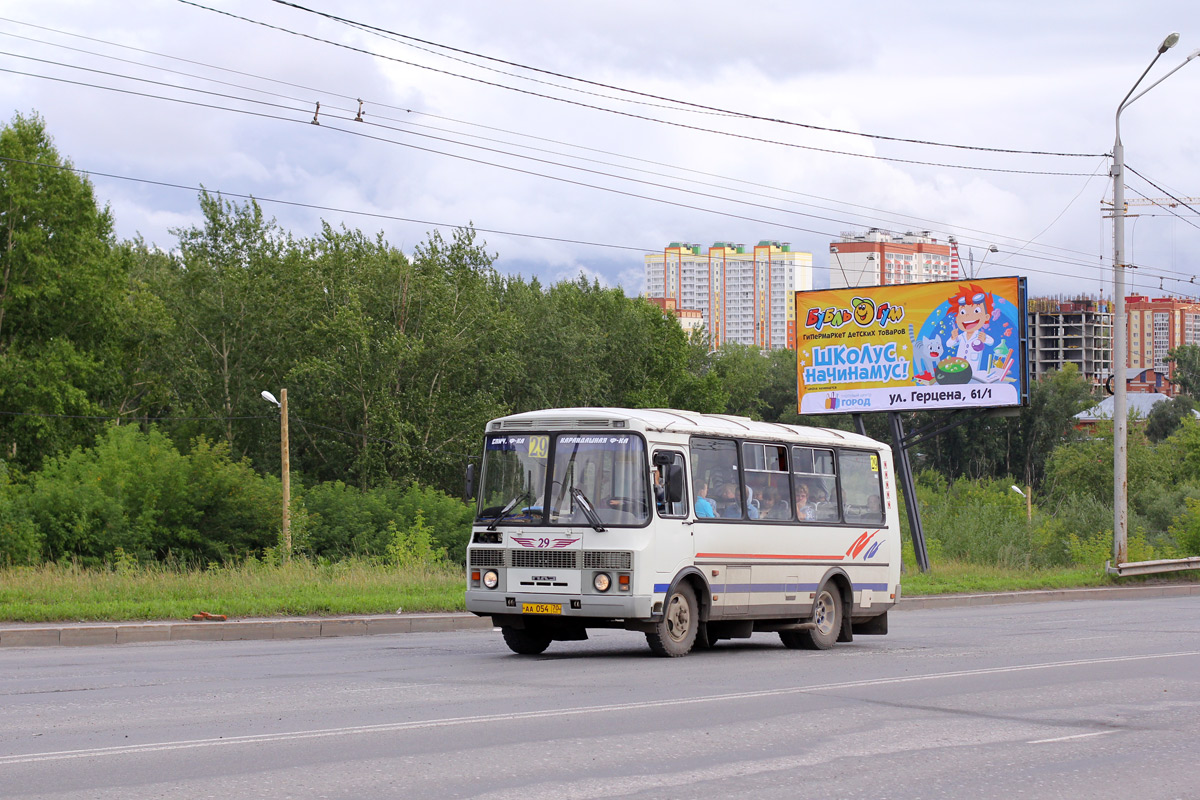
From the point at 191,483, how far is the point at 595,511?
31.2 metres

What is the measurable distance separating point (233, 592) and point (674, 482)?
31.5 ft

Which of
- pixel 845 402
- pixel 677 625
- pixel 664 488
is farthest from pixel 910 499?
pixel 664 488

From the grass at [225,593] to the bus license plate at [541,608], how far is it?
625cm

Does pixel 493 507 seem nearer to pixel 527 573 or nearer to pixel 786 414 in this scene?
pixel 527 573

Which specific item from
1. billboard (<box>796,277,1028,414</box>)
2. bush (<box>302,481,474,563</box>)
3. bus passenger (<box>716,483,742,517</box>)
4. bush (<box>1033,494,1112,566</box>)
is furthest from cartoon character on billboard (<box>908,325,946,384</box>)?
bus passenger (<box>716,483,742,517</box>)

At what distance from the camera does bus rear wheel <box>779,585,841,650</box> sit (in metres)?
16.4

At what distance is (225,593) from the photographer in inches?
802

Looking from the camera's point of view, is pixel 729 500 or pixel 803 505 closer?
pixel 729 500

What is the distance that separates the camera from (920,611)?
979 inches

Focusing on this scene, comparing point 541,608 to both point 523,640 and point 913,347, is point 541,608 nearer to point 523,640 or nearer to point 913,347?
point 523,640

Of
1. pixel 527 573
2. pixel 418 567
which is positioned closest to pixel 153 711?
pixel 527 573

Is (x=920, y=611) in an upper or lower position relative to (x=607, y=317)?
lower

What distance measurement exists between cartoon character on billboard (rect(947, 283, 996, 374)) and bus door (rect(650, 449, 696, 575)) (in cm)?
1951

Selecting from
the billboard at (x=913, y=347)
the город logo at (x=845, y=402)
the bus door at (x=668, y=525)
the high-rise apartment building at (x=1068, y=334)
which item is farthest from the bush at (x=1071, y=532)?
the high-rise apartment building at (x=1068, y=334)
